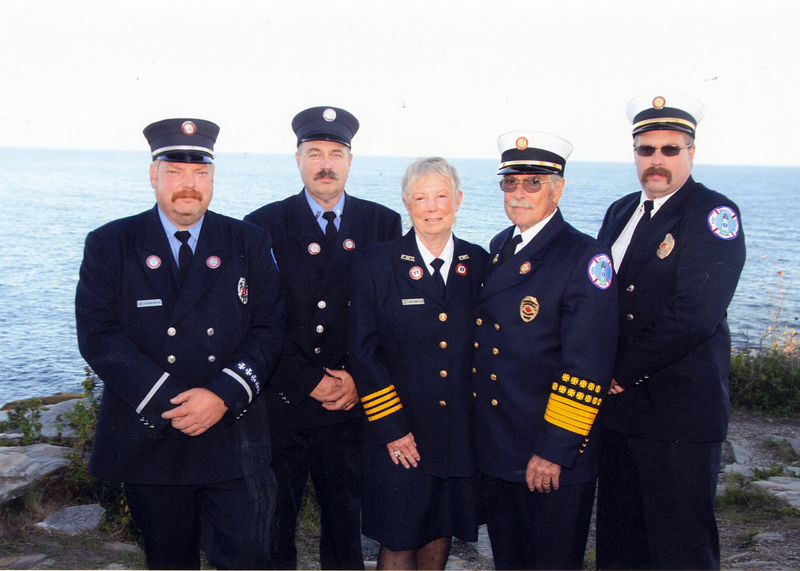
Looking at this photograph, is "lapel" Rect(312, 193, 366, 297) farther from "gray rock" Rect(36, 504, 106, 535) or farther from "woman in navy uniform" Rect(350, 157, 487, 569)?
"gray rock" Rect(36, 504, 106, 535)

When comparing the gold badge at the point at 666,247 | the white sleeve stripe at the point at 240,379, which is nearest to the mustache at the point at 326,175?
the white sleeve stripe at the point at 240,379

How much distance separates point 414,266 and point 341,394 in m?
0.93

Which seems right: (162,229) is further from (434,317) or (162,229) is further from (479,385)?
(479,385)

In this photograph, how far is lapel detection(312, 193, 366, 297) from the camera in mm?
3885

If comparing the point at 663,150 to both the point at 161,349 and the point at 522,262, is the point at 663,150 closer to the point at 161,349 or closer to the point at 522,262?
the point at 522,262

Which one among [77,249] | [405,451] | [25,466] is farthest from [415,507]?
[77,249]

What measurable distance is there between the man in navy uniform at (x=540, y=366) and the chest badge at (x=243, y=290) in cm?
115

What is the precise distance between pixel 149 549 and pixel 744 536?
13.4ft

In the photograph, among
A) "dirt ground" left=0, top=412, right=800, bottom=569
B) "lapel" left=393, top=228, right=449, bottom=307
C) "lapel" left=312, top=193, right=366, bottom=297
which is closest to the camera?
"lapel" left=393, top=228, right=449, bottom=307

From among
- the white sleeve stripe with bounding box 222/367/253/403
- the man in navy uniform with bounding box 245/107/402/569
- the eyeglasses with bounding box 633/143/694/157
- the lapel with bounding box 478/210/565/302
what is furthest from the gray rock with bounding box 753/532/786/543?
the white sleeve stripe with bounding box 222/367/253/403

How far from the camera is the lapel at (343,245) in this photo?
12.7 ft

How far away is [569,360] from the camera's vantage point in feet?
9.67

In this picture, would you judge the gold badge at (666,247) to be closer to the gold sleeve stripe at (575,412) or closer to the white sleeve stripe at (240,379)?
the gold sleeve stripe at (575,412)

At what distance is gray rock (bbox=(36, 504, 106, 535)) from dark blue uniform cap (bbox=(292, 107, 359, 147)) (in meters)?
3.04
